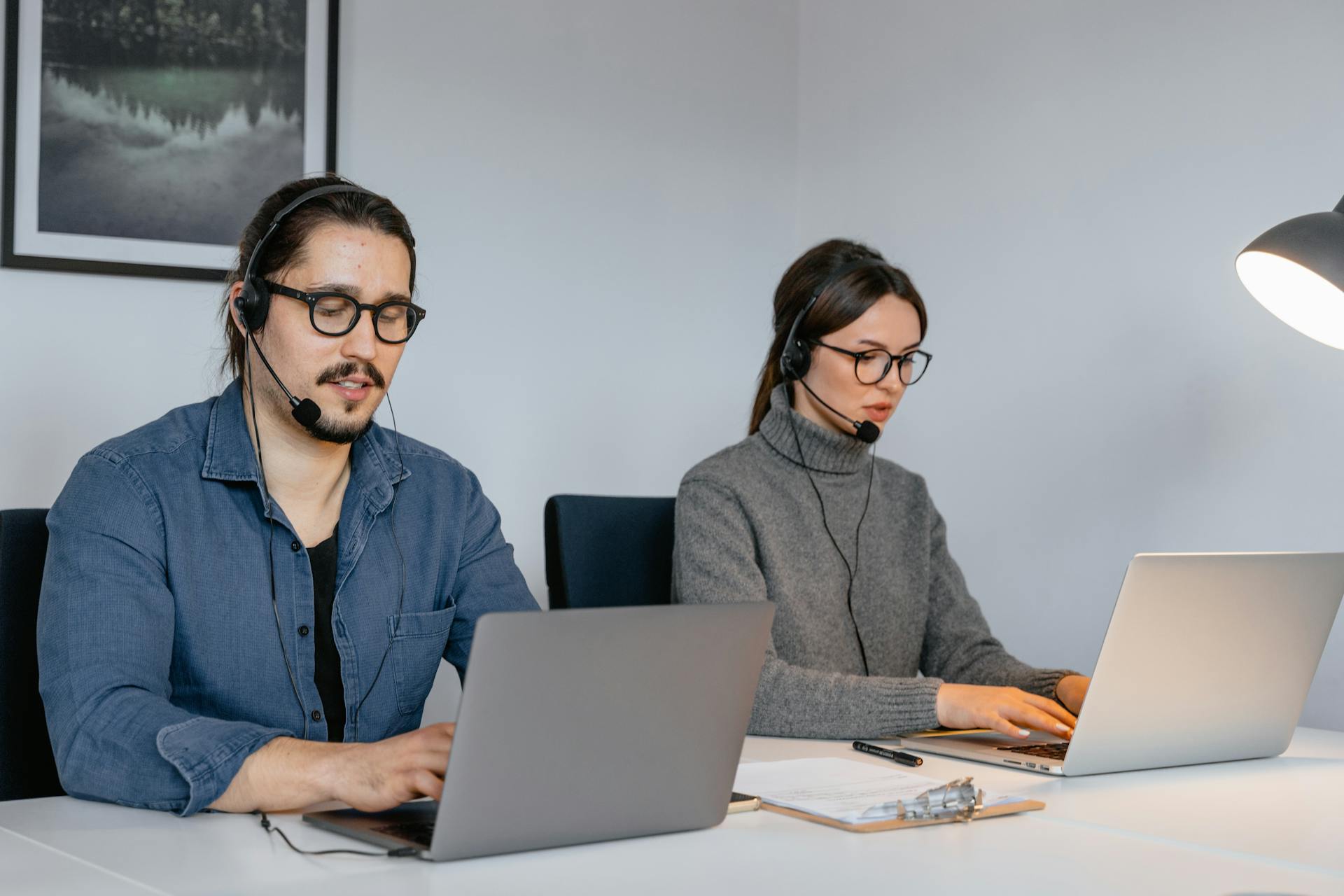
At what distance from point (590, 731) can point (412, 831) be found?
0.19m

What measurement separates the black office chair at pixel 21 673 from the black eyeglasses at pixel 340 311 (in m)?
0.38

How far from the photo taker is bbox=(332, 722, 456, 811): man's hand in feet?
3.74

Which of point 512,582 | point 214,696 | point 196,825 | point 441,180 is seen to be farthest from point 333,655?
point 441,180

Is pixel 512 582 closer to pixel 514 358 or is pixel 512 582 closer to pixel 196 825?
pixel 196 825

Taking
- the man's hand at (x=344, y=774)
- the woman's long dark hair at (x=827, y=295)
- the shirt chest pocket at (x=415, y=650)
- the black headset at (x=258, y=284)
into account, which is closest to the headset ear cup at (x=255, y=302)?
the black headset at (x=258, y=284)

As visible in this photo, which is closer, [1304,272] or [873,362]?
[1304,272]

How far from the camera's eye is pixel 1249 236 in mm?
2377

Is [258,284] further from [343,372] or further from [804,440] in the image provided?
[804,440]

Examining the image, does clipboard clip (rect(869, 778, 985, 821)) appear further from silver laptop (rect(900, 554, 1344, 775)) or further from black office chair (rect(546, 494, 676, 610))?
black office chair (rect(546, 494, 676, 610))

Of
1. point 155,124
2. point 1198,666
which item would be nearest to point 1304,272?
point 1198,666

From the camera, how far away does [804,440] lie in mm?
2188

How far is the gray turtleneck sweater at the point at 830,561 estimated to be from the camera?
200 centimetres

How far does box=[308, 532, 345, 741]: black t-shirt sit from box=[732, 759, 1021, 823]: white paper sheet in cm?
48

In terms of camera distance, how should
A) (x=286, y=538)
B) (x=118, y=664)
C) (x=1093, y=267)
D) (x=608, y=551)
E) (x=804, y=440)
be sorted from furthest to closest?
(x=1093, y=267), (x=804, y=440), (x=608, y=551), (x=286, y=538), (x=118, y=664)
